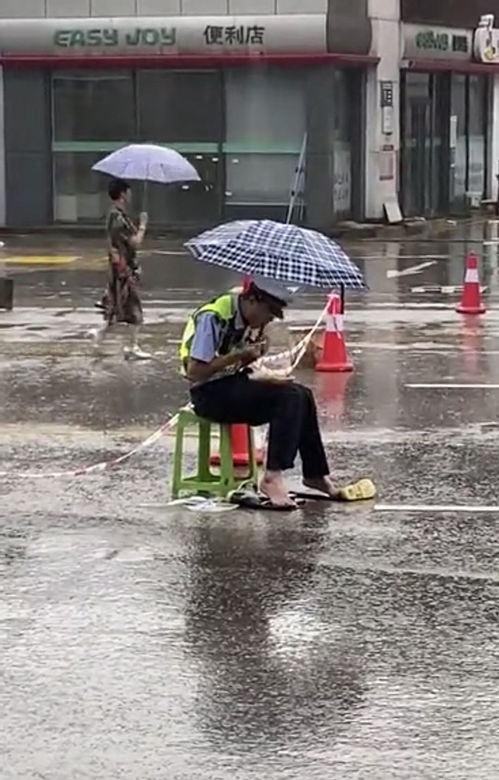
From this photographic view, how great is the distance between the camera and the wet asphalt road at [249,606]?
562 centimetres

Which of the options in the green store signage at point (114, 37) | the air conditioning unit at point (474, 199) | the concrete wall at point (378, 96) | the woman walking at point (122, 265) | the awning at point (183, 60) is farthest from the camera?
the air conditioning unit at point (474, 199)

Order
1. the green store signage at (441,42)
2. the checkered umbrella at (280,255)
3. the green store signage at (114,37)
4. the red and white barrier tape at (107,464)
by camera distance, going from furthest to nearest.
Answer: the green store signage at (441,42) → the green store signage at (114,37) → the red and white barrier tape at (107,464) → the checkered umbrella at (280,255)

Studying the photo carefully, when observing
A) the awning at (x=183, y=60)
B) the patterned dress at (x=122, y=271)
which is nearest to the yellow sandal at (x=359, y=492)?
the patterned dress at (x=122, y=271)

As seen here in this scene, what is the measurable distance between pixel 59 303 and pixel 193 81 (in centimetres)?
1218

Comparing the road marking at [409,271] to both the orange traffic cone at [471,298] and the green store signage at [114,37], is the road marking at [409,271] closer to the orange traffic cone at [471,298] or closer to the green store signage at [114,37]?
the orange traffic cone at [471,298]

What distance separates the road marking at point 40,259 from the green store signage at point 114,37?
551 centimetres

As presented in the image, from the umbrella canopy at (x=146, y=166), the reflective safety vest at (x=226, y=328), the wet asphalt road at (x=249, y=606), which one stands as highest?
the umbrella canopy at (x=146, y=166)

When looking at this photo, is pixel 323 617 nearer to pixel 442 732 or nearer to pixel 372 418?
pixel 442 732

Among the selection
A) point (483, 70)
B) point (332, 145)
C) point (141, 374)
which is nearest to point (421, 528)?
point (141, 374)

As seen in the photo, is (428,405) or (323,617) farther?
(428,405)

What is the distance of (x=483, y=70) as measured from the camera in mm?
37031

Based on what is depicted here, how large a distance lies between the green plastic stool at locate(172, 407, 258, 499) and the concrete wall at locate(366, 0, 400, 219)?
76.3 feet

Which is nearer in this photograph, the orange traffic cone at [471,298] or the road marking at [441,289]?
the orange traffic cone at [471,298]

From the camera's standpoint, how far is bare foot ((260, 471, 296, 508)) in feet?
29.7
